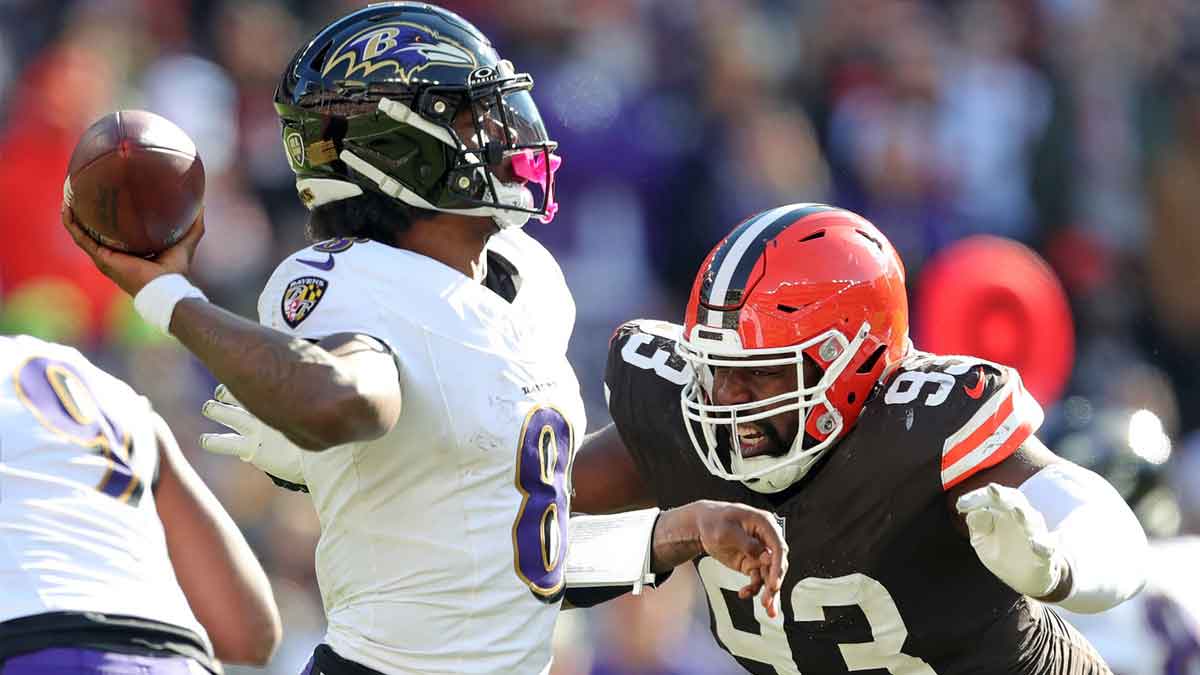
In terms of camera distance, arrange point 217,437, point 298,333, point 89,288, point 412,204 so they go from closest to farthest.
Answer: point 298,333
point 412,204
point 217,437
point 89,288

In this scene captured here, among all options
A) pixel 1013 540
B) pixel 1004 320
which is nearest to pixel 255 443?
pixel 1013 540

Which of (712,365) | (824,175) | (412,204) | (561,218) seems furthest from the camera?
(824,175)

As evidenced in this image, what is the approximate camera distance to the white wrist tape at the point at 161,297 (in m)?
2.88

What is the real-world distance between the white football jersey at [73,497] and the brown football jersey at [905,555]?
132cm

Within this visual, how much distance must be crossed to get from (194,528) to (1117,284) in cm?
668

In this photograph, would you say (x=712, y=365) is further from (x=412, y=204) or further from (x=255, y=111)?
(x=255, y=111)

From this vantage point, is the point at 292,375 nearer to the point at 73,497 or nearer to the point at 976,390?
the point at 73,497

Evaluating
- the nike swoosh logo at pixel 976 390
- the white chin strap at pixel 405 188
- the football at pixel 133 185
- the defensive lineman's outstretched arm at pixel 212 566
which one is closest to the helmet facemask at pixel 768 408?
the nike swoosh logo at pixel 976 390

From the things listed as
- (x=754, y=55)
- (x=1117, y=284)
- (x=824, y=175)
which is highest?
(x=754, y=55)

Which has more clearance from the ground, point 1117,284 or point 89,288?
point 89,288

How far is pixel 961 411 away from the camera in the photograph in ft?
11.7

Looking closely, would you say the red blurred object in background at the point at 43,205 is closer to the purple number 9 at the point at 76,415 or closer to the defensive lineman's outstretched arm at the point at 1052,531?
the purple number 9 at the point at 76,415

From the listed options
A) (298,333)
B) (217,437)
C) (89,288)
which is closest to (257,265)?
(89,288)

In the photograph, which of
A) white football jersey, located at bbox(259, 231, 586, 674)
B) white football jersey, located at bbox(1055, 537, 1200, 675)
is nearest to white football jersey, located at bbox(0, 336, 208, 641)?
white football jersey, located at bbox(259, 231, 586, 674)
